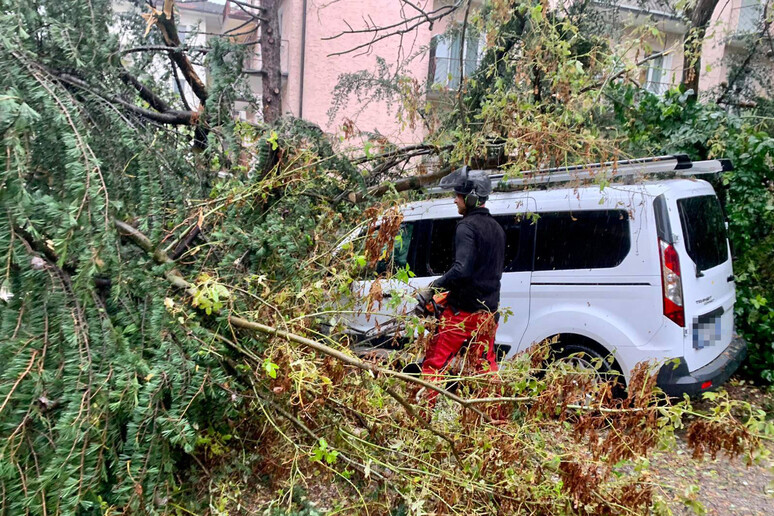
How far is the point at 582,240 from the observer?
167 inches

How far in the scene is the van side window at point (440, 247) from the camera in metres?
4.85

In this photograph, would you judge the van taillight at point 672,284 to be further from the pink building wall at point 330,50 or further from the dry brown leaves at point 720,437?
the pink building wall at point 330,50

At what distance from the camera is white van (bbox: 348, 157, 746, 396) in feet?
12.4

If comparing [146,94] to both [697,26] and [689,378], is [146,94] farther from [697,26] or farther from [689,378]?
[697,26]

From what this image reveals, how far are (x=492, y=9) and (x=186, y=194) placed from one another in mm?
A: 3199

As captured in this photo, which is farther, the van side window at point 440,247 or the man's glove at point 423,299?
the van side window at point 440,247

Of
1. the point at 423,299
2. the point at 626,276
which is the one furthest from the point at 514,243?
the point at 423,299

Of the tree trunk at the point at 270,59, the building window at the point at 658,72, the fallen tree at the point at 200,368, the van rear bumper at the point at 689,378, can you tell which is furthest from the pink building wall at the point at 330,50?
the fallen tree at the point at 200,368

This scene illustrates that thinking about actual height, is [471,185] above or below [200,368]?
above

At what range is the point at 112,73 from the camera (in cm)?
267

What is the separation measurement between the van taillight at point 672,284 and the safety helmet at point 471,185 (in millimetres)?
1393

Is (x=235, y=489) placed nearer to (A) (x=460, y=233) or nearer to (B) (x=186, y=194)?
(B) (x=186, y=194)

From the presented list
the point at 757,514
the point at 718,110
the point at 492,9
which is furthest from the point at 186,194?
the point at 718,110

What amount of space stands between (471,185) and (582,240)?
47.1 inches
